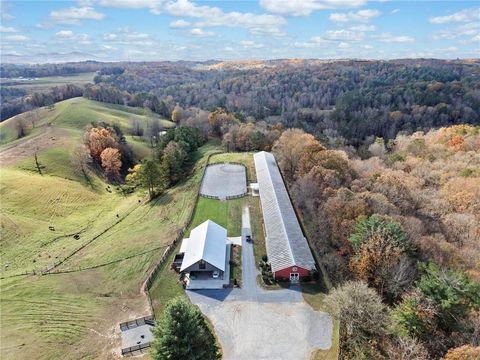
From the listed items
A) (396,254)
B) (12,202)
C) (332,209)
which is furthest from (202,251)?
(12,202)

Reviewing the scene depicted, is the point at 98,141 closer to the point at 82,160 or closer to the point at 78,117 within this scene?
the point at 82,160

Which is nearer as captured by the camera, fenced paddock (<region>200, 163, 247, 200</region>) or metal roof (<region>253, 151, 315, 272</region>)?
metal roof (<region>253, 151, 315, 272</region>)

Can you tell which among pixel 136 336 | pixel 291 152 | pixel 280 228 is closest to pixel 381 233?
pixel 280 228

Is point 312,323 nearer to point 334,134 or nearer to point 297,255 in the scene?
point 297,255

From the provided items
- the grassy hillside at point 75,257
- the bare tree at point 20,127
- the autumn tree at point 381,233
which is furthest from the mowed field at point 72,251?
the autumn tree at point 381,233

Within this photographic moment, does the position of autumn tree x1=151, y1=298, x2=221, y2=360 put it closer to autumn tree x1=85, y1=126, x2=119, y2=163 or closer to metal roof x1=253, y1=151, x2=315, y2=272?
metal roof x1=253, y1=151, x2=315, y2=272

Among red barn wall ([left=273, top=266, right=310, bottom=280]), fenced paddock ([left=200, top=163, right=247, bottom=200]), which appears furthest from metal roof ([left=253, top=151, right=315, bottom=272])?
fenced paddock ([left=200, top=163, right=247, bottom=200])

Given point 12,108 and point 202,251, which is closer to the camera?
point 202,251
